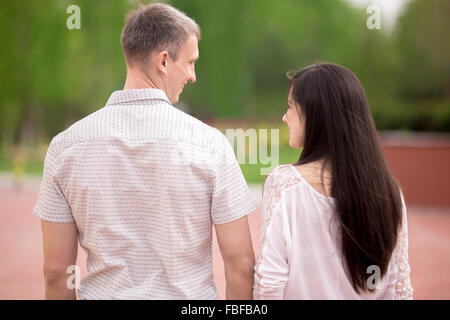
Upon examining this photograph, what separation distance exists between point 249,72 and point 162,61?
28004mm

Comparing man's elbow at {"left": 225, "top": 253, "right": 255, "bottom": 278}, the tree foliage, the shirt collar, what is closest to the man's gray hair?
the shirt collar

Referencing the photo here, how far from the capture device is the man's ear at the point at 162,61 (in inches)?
74.1

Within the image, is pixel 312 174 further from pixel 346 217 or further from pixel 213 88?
pixel 213 88

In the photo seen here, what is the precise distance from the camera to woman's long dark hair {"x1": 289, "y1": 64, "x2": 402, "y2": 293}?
1.88m

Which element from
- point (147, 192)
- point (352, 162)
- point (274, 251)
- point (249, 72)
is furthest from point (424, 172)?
point (249, 72)

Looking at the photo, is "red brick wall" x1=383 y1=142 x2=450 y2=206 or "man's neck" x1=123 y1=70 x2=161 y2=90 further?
"red brick wall" x1=383 y1=142 x2=450 y2=206

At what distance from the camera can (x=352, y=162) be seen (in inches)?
75.1

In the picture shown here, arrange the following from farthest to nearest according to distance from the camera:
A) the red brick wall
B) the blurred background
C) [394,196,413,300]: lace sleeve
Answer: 1. the blurred background
2. the red brick wall
3. [394,196,413,300]: lace sleeve

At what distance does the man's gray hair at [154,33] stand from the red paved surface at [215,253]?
3.83 meters

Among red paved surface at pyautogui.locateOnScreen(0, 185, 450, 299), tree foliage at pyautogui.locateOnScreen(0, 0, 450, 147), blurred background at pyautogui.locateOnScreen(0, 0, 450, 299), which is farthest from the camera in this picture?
tree foliage at pyautogui.locateOnScreen(0, 0, 450, 147)

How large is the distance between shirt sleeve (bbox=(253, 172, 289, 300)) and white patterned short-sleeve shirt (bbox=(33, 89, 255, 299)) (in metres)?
0.12

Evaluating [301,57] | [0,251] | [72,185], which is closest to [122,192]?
[72,185]

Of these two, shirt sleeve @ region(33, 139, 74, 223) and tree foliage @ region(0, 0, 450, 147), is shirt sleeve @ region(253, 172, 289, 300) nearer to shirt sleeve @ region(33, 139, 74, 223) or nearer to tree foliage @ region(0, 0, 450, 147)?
shirt sleeve @ region(33, 139, 74, 223)

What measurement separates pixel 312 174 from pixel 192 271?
22.5 inches
